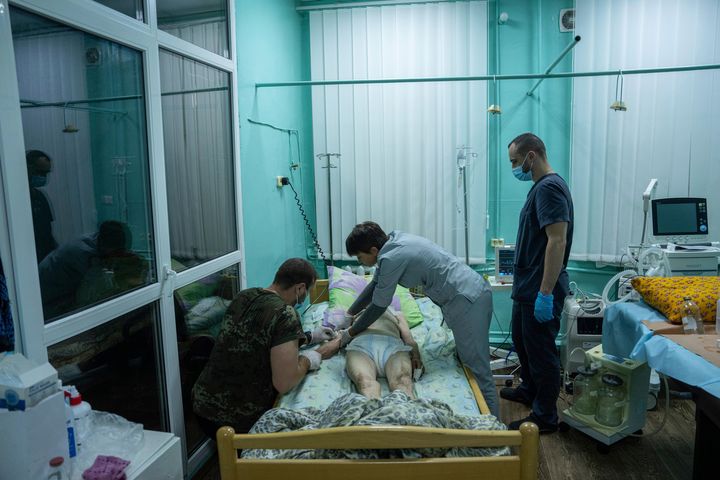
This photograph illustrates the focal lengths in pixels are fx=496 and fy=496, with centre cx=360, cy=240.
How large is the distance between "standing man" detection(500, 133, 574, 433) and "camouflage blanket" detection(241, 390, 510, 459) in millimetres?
1058

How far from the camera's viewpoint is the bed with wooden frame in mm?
1294

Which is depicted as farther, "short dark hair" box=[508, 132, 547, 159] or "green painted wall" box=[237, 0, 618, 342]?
A: "green painted wall" box=[237, 0, 618, 342]

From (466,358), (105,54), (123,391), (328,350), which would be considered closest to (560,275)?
(466,358)

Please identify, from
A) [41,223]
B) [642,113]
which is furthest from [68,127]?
[642,113]

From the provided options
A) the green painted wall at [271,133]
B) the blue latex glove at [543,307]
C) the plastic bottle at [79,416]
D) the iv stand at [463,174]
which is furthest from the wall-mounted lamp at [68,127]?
the iv stand at [463,174]

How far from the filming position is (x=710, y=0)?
3.29 meters

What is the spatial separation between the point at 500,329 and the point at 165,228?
2770 mm

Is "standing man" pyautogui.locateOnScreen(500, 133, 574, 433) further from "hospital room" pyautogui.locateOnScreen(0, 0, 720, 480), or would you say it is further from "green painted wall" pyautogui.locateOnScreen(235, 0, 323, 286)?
"green painted wall" pyautogui.locateOnScreen(235, 0, 323, 286)

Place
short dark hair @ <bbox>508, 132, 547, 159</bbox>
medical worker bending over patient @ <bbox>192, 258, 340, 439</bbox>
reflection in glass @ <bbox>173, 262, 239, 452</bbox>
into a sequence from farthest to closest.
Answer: short dark hair @ <bbox>508, 132, 547, 159</bbox>
reflection in glass @ <bbox>173, 262, 239, 452</bbox>
medical worker bending over patient @ <bbox>192, 258, 340, 439</bbox>

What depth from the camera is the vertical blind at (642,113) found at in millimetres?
3352

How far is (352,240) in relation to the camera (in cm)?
227

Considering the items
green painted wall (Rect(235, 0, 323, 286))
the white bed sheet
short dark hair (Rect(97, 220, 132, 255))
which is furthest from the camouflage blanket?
green painted wall (Rect(235, 0, 323, 286))

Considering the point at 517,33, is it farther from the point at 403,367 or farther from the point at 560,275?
the point at 403,367

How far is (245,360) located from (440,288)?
3.04 feet
